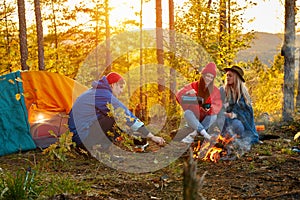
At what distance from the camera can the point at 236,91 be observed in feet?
20.7

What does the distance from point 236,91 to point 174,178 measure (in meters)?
2.47

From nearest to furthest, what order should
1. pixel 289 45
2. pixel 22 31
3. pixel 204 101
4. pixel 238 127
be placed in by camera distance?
pixel 238 127 < pixel 204 101 < pixel 289 45 < pixel 22 31

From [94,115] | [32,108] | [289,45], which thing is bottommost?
[32,108]

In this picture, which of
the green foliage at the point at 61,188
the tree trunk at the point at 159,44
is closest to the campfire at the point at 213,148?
the green foliage at the point at 61,188

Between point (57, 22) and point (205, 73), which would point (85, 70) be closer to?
point (57, 22)

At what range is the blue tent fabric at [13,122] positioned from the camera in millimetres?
6520

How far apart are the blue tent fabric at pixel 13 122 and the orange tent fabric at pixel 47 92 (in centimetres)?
25

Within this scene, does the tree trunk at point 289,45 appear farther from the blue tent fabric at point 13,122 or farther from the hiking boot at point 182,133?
the blue tent fabric at point 13,122

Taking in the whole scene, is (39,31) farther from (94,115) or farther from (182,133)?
(94,115)

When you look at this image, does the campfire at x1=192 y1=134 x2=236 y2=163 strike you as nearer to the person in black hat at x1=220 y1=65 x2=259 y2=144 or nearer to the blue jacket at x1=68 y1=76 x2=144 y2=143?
the person in black hat at x1=220 y1=65 x2=259 y2=144

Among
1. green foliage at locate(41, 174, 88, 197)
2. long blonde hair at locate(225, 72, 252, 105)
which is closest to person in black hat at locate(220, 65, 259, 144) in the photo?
long blonde hair at locate(225, 72, 252, 105)

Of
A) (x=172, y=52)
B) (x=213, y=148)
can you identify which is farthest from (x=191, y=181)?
(x=172, y=52)

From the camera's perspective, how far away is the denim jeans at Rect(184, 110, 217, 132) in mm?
6166

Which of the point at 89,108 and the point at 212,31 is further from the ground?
the point at 212,31
